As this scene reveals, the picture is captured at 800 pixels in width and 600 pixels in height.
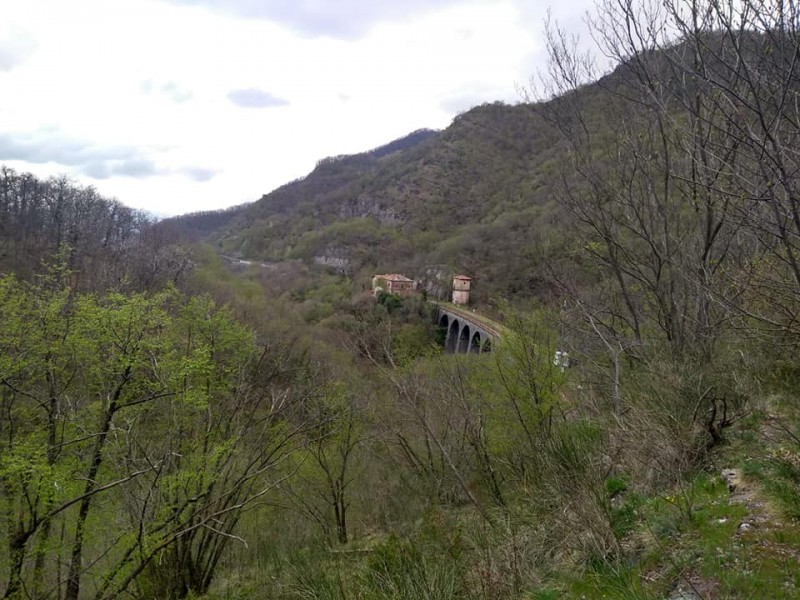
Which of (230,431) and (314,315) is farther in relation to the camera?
(314,315)

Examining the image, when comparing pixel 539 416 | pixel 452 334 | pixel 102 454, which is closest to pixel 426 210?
pixel 452 334

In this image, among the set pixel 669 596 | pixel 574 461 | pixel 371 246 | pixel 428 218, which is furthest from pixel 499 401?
pixel 428 218

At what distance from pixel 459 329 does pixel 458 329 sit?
1.75 feet

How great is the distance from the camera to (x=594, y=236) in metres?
8.27

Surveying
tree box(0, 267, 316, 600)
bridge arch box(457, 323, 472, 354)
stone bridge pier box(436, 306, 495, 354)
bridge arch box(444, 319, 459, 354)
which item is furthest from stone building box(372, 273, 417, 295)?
tree box(0, 267, 316, 600)

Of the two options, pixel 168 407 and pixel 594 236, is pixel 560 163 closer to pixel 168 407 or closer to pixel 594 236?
pixel 594 236

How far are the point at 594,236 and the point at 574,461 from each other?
4850mm

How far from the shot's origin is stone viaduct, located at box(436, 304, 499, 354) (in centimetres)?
3319

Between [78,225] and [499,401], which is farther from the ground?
[78,225]

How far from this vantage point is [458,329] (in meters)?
41.0

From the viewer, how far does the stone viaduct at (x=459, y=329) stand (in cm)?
3319

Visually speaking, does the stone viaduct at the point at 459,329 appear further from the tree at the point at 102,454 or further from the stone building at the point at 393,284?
the tree at the point at 102,454

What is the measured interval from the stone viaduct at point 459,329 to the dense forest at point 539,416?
19.1 meters

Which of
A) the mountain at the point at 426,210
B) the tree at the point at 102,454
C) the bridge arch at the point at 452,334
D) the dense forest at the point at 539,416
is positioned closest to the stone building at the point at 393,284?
the mountain at the point at 426,210
